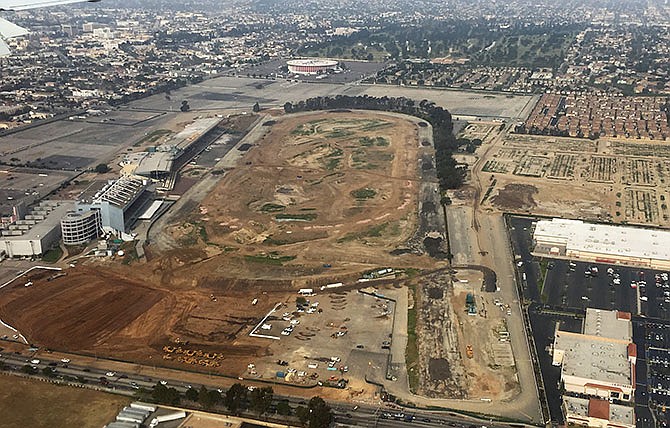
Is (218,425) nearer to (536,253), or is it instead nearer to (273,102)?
(536,253)

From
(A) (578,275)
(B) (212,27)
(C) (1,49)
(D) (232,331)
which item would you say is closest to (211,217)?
(D) (232,331)

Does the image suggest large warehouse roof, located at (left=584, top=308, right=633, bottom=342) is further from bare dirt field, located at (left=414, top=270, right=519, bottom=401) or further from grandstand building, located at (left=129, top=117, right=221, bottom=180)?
grandstand building, located at (left=129, top=117, right=221, bottom=180)

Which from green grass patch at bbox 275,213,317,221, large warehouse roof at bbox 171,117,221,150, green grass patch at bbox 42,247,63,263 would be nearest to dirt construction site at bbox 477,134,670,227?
green grass patch at bbox 275,213,317,221

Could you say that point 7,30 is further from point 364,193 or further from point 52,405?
point 364,193

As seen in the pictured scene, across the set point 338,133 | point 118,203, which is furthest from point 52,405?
point 338,133

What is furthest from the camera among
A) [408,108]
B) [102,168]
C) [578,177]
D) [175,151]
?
[408,108]
